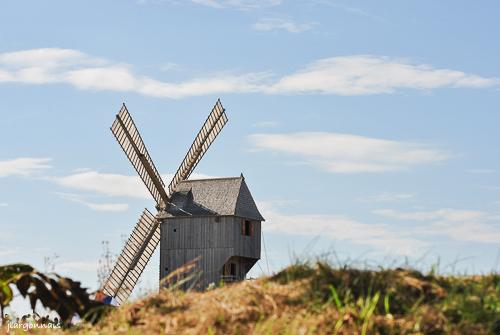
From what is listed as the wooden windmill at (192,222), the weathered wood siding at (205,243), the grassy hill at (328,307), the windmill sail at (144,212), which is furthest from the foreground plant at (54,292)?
the windmill sail at (144,212)

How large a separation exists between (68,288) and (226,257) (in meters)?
27.8

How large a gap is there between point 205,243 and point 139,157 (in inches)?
198

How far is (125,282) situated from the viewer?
38375 mm

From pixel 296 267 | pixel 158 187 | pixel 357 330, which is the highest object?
pixel 158 187

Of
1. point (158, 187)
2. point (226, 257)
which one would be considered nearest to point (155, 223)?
point (158, 187)

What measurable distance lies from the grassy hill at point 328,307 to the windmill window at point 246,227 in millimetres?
28885

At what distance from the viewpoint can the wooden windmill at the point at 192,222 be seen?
119 feet

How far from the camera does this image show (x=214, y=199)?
36.9 metres

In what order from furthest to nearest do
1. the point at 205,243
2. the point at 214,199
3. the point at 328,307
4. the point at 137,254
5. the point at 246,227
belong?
the point at 137,254, the point at 246,227, the point at 214,199, the point at 205,243, the point at 328,307

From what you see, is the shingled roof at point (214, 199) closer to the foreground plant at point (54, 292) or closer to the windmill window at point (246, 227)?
the windmill window at point (246, 227)

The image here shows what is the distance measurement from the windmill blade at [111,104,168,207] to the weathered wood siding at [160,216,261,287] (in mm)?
1619

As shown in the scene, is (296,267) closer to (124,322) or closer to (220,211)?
(124,322)

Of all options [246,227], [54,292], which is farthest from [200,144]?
[54,292]

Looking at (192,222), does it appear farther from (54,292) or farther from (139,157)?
(54,292)
